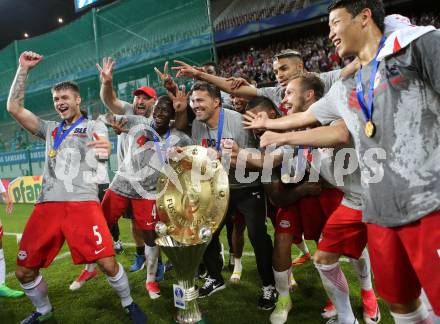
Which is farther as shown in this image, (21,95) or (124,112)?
(124,112)

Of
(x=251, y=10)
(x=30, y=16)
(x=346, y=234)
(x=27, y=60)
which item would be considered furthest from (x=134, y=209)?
(x=30, y=16)

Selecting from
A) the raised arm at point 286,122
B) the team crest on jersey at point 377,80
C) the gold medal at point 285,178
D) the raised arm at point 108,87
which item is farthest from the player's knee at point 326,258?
the raised arm at point 108,87

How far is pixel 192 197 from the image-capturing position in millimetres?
2234

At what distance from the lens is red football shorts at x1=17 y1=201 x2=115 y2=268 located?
2859 mm

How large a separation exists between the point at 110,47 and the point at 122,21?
0.62 m

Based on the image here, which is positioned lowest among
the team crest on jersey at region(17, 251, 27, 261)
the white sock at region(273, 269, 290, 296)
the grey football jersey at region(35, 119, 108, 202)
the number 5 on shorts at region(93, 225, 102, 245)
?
the white sock at region(273, 269, 290, 296)

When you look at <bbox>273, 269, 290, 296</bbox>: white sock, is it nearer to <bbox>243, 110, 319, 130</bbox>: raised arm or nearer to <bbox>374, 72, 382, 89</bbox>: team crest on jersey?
<bbox>243, 110, 319, 130</bbox>: raised arm

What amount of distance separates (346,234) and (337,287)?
0.42 meters

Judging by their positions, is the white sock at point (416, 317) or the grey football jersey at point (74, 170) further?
the grey football jersey at point (74, 170)

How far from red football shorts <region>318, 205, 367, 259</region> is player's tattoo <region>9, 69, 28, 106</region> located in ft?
8.57

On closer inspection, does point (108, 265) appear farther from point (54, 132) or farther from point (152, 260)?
point (54, 132)

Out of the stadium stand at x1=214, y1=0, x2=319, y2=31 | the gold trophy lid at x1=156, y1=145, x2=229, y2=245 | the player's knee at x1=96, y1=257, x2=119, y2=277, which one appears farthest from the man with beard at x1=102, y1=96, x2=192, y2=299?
the stadium stand at x1=214, y1=0, x2=319, y2=31

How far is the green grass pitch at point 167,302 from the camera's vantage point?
3.09 meters

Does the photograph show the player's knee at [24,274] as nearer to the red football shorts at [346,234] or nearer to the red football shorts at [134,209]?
the red football shorts at [134,209]
